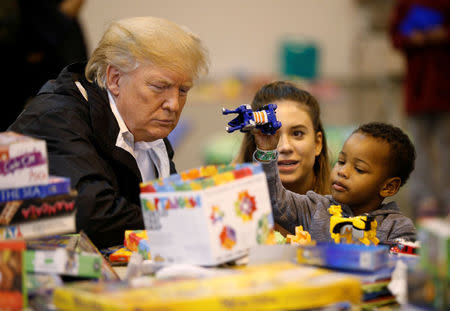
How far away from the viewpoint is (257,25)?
23.9 ft

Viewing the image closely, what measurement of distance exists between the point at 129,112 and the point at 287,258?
989mm

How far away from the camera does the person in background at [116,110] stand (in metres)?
1.99

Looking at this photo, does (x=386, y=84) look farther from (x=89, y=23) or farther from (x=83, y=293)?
(x=83, y=293)

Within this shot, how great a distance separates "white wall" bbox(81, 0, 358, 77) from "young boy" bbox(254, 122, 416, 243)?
504 cm

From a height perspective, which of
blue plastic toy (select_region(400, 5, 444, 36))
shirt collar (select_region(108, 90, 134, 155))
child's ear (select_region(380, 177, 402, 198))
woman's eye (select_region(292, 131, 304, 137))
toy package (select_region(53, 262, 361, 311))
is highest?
blue plastic toy (select_region(400, 5, 444, 36))

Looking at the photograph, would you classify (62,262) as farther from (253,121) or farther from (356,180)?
(356,180)

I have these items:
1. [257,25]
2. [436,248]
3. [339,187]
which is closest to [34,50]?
[339,187]

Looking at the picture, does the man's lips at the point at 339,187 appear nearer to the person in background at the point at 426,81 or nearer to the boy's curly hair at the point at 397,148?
the boy's curly hair at the point at 397,148

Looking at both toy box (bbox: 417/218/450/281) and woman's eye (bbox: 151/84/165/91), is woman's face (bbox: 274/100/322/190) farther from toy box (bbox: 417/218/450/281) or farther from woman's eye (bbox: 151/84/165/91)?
toy box (bbox: 417/218/450/281)

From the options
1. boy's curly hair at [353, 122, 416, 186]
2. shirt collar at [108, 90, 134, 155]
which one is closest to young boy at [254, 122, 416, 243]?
boy's curly hair at [353, 122, 416, 186]

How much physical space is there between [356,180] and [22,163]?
100 centimetres

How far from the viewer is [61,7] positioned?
397 cm

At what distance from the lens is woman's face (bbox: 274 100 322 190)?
96.1 inches

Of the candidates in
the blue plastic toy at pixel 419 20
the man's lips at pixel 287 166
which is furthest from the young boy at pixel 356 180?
the blue plastic toy at pixel 419 20
